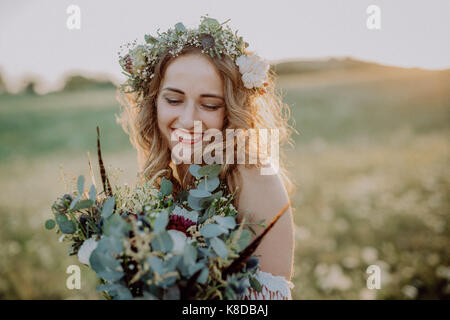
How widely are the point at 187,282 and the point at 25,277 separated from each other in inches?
151

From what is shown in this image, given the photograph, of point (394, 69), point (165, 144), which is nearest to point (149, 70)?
point (165, 144)

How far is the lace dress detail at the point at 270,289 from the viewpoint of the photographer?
1774 millimetres

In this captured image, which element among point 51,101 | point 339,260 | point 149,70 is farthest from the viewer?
point 51,101

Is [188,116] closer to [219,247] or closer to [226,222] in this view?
[226,222]

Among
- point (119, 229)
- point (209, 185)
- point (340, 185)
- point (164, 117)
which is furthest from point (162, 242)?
point (340, 185)

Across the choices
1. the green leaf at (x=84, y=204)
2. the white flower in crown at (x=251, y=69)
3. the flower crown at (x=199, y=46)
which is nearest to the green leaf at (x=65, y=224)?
the green leaf at (x=84, y=204)

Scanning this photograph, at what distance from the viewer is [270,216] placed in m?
1.95

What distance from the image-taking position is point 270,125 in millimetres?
2689

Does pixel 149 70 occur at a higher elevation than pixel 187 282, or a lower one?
higher

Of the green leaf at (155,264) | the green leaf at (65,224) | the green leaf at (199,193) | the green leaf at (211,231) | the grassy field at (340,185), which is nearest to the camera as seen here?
the green leaf at (155,264)

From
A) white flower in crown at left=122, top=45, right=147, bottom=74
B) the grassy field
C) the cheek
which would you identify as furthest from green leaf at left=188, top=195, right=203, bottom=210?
white flower in crown at left=122, top=45, right=147, bottom=74

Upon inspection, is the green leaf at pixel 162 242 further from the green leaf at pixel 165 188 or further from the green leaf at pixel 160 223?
the green leaf at pixel 165 188
